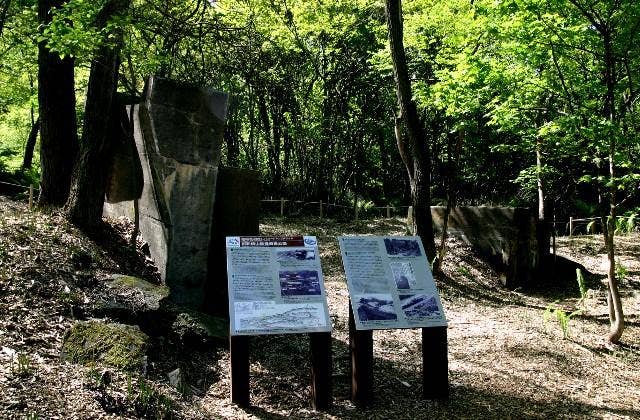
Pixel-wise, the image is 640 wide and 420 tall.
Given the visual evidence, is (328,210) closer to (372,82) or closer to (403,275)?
(372,82)

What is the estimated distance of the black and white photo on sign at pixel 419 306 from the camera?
4.62 metres

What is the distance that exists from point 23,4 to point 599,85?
878cm

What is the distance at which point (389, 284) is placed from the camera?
4.73 meters

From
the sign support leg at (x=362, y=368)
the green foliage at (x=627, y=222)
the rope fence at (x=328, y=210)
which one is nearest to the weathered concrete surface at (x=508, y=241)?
the green foliage at (x=627, y=222)

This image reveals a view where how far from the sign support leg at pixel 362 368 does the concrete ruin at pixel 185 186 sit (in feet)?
9.50

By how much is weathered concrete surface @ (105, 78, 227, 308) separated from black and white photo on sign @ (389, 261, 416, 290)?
9.41ft

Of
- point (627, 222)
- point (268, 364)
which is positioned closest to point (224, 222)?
point (268, 364)

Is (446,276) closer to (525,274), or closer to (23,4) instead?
(525,274)

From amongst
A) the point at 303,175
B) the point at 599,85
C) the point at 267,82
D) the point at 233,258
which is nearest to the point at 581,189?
the point at 303,175

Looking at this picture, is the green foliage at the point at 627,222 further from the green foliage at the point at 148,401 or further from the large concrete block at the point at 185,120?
the green foliage at the point at 148,401

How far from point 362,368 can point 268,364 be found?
1.10 meters

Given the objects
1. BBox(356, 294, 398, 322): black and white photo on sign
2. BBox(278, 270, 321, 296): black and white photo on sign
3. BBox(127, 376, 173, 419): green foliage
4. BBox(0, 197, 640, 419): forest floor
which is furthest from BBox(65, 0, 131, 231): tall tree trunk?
BBox(356, 294, 398, 322): black and white photo on sign

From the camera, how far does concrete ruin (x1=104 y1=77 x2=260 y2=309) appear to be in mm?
6582

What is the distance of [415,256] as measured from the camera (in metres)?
4.97
